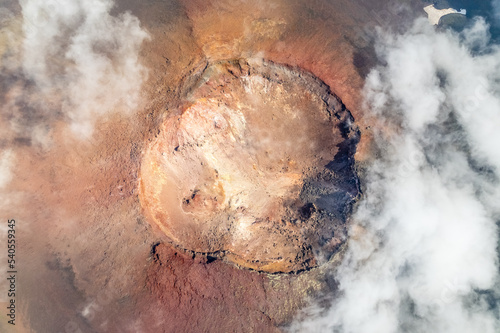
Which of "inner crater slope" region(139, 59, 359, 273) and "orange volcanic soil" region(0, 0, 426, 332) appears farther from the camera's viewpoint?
"inner crater slope" region(139, 59, 359, 273)

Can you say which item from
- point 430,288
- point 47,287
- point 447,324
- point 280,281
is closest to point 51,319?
point 47,287

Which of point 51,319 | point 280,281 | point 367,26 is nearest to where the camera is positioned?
point 51,319

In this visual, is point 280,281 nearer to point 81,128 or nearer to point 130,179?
point 130,179

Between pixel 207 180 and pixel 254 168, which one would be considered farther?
pixel 254 168

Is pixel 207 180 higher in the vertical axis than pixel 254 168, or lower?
lower
